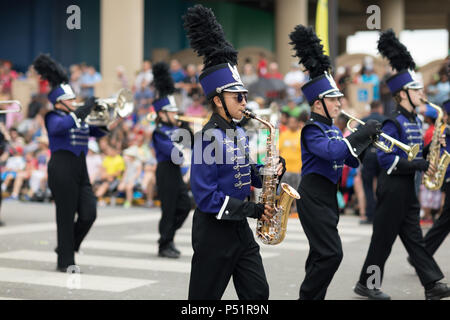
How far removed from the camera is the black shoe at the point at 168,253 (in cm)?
1038

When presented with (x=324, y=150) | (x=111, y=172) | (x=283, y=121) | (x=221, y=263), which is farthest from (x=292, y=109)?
(x=221, y=263)

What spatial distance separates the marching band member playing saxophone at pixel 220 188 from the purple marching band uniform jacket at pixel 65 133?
3.91 m

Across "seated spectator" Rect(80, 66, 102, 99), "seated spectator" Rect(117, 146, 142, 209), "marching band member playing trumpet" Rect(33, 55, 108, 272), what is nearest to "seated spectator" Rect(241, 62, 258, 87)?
"seated spectator" Rect(117, 146, 142, 209)

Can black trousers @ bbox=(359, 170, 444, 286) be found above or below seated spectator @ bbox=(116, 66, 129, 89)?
below

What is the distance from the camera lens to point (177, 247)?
37.7 ft

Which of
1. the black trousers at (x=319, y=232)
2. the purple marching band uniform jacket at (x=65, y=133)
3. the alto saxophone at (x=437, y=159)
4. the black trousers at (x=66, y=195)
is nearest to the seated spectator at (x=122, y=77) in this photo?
the purple marching band uniform jacket at (x=65, y=133)

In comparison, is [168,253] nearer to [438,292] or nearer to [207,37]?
[438,292]

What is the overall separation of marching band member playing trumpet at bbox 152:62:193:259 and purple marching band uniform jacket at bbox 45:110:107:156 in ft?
4.96

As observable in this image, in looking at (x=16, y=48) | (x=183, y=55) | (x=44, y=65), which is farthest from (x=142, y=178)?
(x=16, y=48)

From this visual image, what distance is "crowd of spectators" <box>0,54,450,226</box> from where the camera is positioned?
1636 centimetres

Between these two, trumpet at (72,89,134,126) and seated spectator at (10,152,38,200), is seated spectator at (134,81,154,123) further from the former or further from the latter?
trumpet at (72,89,134,126)

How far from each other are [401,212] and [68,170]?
3.79m

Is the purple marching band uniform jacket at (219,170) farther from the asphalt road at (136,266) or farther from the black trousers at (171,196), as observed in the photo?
the black trousers at (171,196)

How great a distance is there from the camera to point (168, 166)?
35.6 ft
